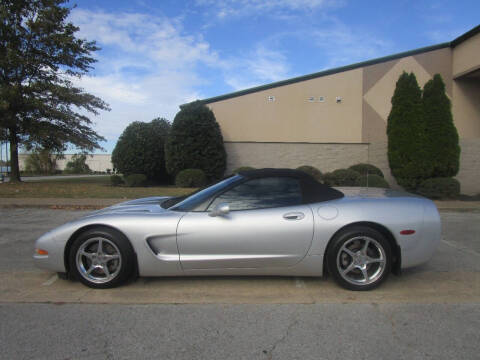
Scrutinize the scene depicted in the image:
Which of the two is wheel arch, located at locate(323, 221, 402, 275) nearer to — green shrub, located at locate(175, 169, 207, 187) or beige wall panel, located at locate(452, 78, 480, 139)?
green shrub, located at locate(175, 169, 207, 187)

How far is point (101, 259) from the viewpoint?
357cm

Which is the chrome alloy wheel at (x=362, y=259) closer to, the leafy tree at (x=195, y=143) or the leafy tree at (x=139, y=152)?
the leafy tree at (x=195, y=143)

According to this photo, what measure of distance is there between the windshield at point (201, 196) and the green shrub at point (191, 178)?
11011 mm

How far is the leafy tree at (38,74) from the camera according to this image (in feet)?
50.1

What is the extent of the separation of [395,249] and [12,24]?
61.9ft

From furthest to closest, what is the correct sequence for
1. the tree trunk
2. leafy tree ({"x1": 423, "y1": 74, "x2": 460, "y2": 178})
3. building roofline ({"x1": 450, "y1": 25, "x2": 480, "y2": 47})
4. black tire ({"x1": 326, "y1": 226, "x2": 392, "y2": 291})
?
the tree trunk, building roofline ({"x1": 450, "y1": 25, "x2": 480, "y2": 47}), leafy tree ({"x1": 423, "y1": 74, "x2": 460, "y2": 178}), black tire ({"x1": 326, "y1": 226, "x2": 392, "y2": 291})

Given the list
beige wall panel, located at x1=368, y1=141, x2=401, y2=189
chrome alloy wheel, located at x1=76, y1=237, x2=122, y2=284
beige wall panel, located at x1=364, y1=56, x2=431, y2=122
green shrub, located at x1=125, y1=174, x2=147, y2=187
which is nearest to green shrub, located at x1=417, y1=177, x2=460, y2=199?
beige wall panel, located at x1=368, y1=141, x2=401, y2=189

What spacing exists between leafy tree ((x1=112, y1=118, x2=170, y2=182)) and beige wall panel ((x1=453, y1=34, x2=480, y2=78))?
15.2m

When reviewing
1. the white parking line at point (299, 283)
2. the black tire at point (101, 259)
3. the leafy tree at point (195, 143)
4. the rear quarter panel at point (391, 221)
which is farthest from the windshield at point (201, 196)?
the leafy tree at point (195, 143)

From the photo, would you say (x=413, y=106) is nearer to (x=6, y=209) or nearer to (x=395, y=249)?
(x=395, y=249)

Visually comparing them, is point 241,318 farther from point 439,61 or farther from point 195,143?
point 439,61

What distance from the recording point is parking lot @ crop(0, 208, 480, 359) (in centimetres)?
248

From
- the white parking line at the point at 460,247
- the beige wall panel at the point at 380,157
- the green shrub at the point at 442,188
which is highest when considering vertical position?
the beige wall panel at the point at 380,157

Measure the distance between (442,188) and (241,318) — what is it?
12.3 metres
